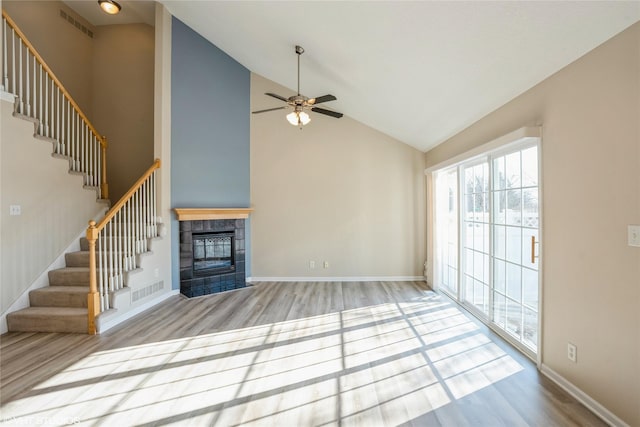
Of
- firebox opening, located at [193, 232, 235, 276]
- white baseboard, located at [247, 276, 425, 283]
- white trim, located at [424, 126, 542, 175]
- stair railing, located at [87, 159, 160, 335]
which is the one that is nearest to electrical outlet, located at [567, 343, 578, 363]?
white trim, located at [424, 126, 542, 175]

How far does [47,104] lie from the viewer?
3693 millimetres

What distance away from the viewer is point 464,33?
7.30 feet

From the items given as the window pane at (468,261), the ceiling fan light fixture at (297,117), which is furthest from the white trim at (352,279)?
the ceiling fan light fixture at (297,117)

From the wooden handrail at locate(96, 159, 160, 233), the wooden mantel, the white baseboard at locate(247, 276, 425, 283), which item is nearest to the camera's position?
the wooden handrail at locate(96, 159, 160, 233)

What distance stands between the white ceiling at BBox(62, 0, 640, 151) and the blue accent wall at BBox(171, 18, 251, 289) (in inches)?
11.8

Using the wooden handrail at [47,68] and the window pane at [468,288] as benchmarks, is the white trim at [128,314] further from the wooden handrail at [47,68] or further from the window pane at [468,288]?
the window pane at [468,288]

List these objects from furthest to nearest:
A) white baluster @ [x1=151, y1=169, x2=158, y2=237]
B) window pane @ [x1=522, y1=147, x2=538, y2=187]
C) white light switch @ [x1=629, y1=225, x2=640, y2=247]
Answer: white baluster @ [x1=151, y1=169, x2=158, y2=237]
window pane @ [x1=522, y1=147, x2=538, y2=187]
white light switch @ [x1=629, y1=225, x2=640, y2=247]

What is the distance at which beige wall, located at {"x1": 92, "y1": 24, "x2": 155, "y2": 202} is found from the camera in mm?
5191

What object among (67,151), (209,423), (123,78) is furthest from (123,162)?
(209,423)

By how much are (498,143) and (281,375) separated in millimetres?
2923

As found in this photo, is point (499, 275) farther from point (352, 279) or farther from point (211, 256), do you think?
point (211, 256)

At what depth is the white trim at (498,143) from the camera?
235cm

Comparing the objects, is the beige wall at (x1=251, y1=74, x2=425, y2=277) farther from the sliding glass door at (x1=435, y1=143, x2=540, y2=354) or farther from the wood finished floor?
the wood finished floor

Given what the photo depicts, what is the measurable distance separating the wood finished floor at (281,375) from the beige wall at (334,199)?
70.6 inches
